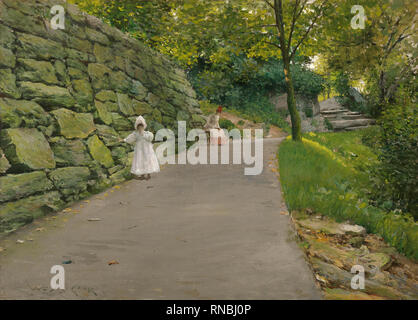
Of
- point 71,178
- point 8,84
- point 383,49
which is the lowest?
point 71,178

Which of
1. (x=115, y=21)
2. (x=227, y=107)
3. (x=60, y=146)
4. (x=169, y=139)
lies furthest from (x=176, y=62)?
(x=227, y=107)

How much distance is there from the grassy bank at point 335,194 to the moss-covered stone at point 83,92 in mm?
4381

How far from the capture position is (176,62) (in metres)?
13.0

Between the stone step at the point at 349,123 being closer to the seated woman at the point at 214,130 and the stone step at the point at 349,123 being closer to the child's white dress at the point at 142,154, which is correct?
the seated woman at the point at 214,130

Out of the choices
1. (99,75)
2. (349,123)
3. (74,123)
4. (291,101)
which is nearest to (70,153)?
(74,123)

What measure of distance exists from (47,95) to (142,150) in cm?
254

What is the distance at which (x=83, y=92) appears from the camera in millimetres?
7371

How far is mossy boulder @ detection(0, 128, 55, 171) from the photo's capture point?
5.26 m

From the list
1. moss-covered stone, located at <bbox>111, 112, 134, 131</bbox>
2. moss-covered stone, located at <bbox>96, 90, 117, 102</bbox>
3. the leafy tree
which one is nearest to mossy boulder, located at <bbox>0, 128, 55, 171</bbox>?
moss-covered stone, located at <bbox>96, 90, 117, 102</bbox>

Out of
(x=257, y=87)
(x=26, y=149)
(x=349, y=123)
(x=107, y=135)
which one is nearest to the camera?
(x=26, y=149)

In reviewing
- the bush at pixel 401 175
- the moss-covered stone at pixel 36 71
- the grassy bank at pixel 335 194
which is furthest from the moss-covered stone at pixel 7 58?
the bush at pixel 401 175

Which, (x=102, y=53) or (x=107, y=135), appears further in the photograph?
(x=102, y=53)

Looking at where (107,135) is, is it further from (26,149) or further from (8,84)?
(8,84)
